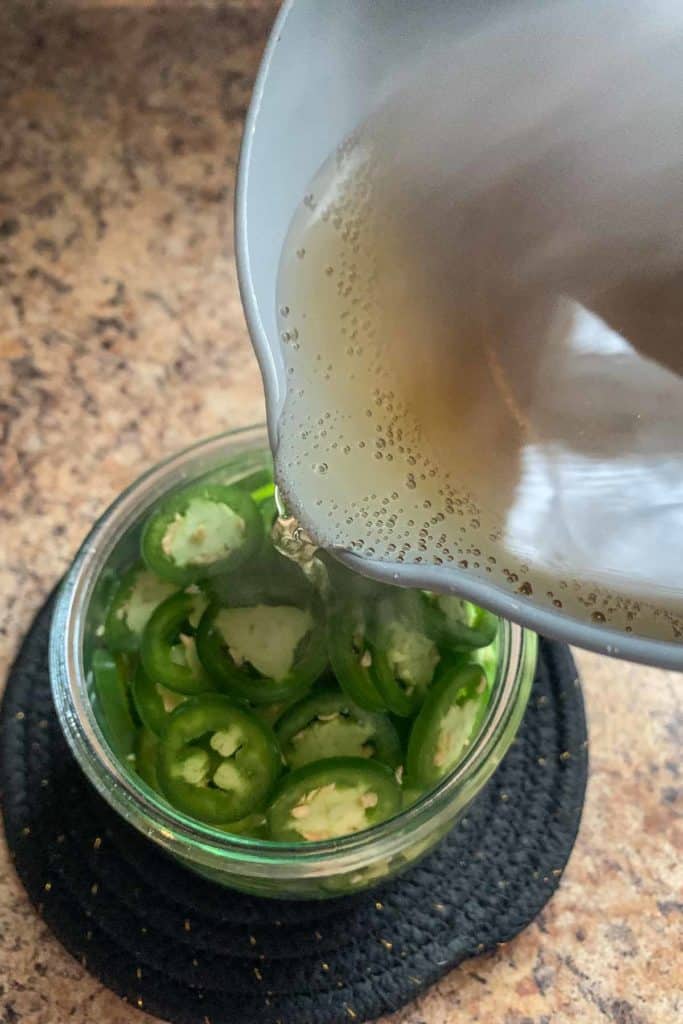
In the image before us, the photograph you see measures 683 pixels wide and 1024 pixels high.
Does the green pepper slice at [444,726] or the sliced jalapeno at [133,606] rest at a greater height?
the sliced jalapeno at [133,606]

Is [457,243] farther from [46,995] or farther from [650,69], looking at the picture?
[46,995]

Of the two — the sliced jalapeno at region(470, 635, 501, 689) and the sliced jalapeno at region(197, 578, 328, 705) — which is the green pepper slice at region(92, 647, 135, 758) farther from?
the sliced jalapeno at region(470, 635, 501, 689)

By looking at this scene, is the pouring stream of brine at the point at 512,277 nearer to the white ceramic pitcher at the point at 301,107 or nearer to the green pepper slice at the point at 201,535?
the white ceramic pitcher at the point at 301,107

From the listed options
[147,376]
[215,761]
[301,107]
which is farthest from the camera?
[147,376]

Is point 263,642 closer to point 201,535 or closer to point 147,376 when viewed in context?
point 201,535

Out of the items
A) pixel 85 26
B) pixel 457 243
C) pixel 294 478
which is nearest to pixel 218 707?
pixel 294 478

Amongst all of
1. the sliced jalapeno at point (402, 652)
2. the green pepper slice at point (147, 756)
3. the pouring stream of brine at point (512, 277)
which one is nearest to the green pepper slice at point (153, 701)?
the green pepper slice at point (147, 756)

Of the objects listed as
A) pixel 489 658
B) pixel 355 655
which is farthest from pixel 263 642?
pixel 489 658
